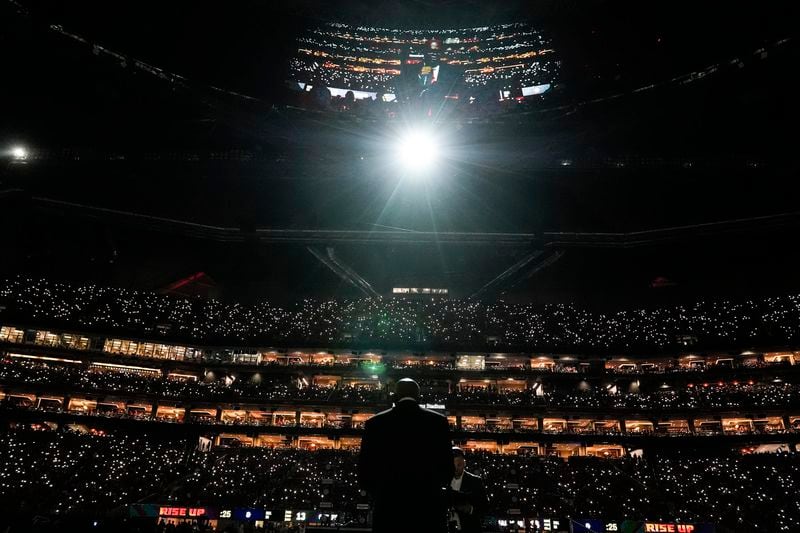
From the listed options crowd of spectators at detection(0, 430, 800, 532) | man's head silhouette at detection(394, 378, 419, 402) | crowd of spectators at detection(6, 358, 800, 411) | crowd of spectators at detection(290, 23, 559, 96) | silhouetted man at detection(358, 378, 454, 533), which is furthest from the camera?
crowd of spectators at detection(6, 358, 800, 411)

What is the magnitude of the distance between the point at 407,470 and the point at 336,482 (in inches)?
1132

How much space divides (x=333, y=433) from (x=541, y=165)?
27.3m

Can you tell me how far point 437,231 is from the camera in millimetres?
41406

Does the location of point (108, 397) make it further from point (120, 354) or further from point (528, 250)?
point (528, 250)

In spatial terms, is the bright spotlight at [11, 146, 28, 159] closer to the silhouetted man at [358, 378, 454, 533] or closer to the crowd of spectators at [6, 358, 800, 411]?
the crowd of spectators at [6, 358, 800, 411]

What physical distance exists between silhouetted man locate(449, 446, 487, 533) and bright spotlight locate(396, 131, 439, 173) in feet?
70.5

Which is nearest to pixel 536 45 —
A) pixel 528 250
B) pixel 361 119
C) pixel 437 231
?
pixel 361 119

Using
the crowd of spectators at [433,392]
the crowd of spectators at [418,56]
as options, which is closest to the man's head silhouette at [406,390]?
the crowd of spectators at [418,56]

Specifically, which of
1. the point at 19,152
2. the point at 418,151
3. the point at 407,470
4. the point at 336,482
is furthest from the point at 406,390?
the point at 19,152

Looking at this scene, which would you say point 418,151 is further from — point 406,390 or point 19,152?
point 406,390

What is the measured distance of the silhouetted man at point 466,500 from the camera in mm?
3938

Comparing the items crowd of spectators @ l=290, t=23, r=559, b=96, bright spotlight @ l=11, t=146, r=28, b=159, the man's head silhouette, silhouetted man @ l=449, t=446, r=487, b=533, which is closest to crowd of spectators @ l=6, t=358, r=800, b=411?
bright spotlight @ l=11, t=146, r=28, b=159

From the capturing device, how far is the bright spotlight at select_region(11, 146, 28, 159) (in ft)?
91.4

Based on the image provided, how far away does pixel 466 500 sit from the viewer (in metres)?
3.95
